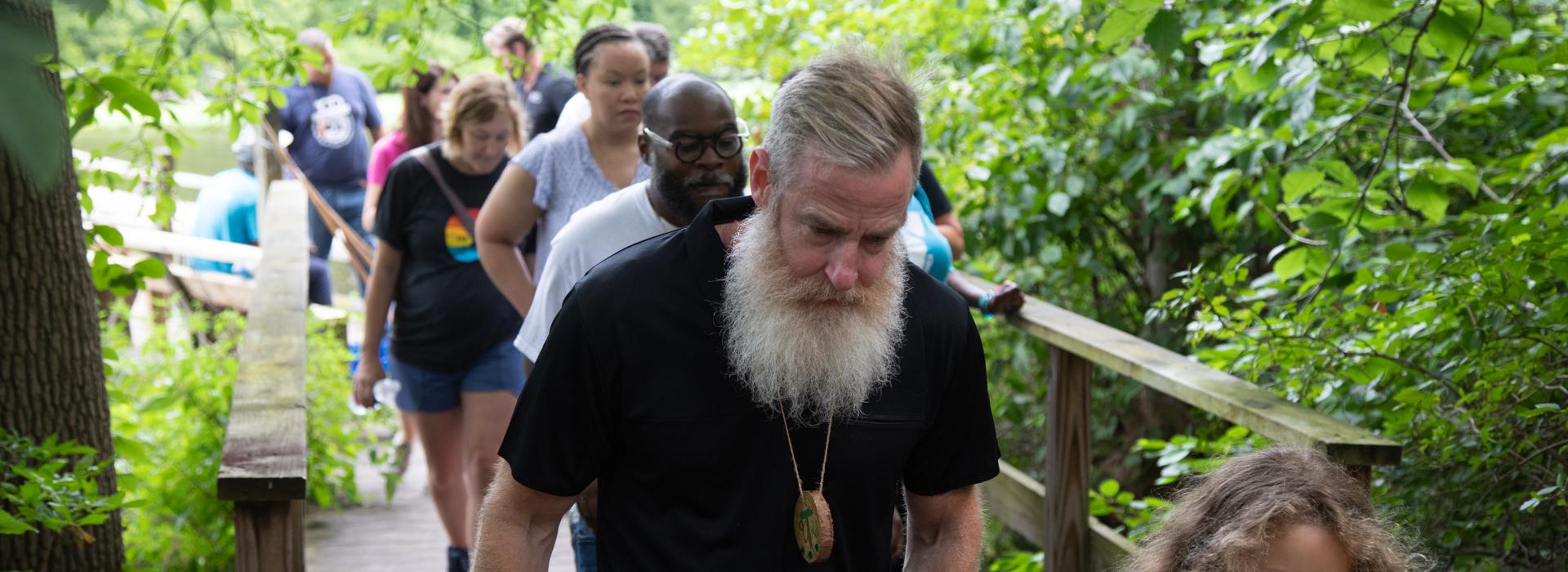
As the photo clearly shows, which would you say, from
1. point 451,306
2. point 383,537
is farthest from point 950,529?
point 383,537

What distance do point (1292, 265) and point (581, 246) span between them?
1.81m

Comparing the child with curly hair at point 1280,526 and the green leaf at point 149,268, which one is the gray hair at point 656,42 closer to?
the green leaf at point 149,268

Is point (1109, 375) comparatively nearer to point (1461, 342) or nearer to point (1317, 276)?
point (1317, 276)

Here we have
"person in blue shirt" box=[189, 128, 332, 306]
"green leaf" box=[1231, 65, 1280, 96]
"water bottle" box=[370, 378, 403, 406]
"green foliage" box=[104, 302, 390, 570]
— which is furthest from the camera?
"person in blue shirt" box=[189, 128, 332, 306]

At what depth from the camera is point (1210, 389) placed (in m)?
3.20

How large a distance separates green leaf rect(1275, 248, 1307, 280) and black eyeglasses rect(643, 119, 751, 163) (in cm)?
144

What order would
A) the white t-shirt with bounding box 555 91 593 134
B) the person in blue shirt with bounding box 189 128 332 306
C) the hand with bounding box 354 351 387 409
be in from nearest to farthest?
1. the white t-shirt with bounding box 555 91 593 134
2. the hand with bounding box 354 351 387 409
3. the person in blue shirt with bounding box 189 128 332 306

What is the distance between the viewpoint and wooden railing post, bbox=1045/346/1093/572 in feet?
13.8

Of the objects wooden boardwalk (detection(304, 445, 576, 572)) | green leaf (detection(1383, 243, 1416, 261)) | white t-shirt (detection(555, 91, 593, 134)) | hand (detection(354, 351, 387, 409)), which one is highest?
white t-shirt (detection(555, 91, 593, 134))

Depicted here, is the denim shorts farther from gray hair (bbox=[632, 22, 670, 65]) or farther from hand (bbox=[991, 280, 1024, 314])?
hand (bbox=[991, 280, 1024, 314])

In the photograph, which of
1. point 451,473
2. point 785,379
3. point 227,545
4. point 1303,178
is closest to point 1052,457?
point 1303,178

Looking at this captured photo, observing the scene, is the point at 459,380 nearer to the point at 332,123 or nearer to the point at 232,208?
the point at 332,123

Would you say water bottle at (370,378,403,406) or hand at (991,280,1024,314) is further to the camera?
water bottle at (370,378,403,406)

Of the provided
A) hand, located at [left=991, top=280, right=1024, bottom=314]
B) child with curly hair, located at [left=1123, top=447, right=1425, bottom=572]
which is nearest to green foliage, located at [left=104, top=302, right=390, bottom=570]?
hand, located at [left=991, top=280, right=1024, bottom=314]
